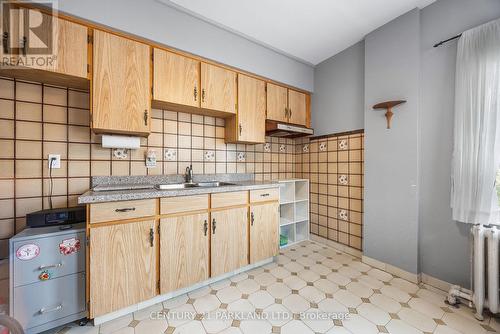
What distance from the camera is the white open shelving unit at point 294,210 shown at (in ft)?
9.45

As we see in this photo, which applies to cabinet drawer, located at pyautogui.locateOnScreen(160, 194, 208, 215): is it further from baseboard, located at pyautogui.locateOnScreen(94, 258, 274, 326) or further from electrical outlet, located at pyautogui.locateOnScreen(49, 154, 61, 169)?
electrical outlet, located at pyautogui.locateOnScreen(49, 154, 61, 169)

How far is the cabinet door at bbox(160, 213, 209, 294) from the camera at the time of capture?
159 cm

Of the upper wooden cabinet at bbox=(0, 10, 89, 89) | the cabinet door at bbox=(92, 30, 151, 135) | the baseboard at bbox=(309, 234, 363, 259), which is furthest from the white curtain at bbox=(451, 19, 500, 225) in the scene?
the upper wooden cabinet at bbox=(0, 10, 89, 89)

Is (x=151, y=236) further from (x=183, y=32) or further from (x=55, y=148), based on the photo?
(x=183, y=32)

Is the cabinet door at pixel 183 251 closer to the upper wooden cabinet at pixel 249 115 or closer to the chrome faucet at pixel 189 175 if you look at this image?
the chrome faucet at pixel 189 175

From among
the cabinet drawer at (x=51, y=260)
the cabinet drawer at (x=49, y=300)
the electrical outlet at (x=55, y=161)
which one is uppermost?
the electrical outlet at (x=55, y=161)

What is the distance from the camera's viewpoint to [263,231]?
7.13 ft

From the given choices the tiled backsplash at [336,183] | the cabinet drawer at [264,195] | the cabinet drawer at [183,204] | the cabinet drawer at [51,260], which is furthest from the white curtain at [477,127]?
the cabinet drawer at [51,260]

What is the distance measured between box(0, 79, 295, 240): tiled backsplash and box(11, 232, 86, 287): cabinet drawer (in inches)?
21.0

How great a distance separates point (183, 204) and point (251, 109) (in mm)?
1388

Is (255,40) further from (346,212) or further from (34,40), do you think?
(346,212)

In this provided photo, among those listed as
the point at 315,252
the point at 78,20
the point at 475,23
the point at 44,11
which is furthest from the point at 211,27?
the point at 315,252

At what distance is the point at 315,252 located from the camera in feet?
8.43

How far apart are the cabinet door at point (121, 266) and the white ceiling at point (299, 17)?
6.51 feet
